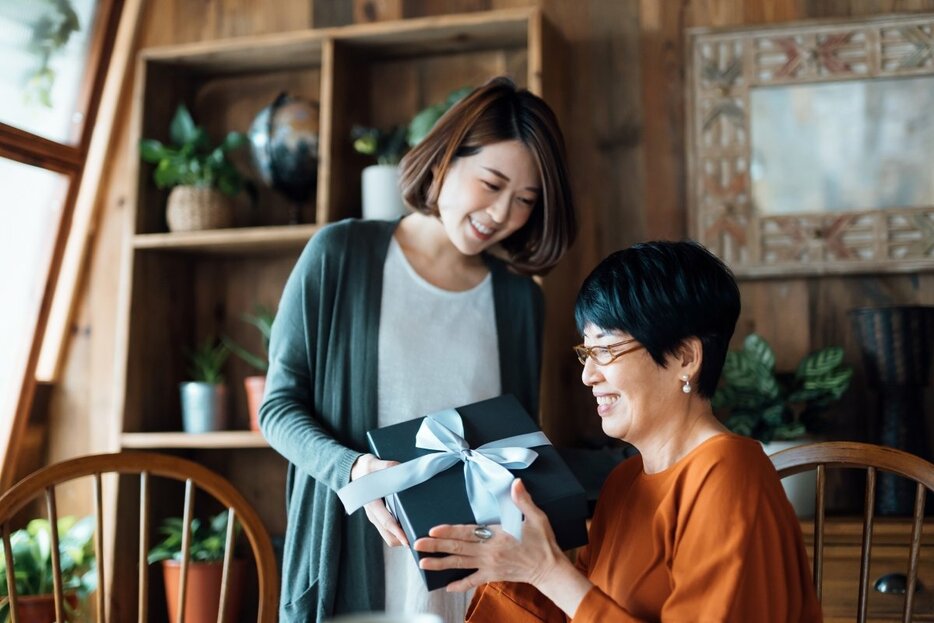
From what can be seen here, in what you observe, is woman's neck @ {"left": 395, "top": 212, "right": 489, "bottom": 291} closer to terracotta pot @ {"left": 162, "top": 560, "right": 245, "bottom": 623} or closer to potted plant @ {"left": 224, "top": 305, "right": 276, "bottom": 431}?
potted plant @ {"left": 224, "top": 305, "right": 276, "bottom": 431}

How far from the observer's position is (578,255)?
8.96 feet

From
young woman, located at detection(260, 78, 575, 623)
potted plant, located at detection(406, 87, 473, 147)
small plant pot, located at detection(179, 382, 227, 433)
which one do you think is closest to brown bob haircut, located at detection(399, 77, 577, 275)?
young woman, located at detection(260, 78, 575, 623)

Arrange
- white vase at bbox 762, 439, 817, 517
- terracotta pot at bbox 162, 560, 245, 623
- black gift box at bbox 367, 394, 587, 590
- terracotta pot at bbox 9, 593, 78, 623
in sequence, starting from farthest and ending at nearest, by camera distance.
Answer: terracotta pot at bbox 162, 560, 245, 623 → terracotta pot at bbox 9, 593, 78, 623 → white vase at bbox 762, 439, 817, 517 → black gift box at bbox 367, 394, 587, 590

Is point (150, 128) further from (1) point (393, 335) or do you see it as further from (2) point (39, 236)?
(1) point (393, 335)

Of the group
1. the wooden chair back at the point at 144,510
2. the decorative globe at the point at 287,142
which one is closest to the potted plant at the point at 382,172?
the decorative globe at the point at 287,142

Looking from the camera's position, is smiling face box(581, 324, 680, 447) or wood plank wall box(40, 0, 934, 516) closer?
smiling face box(581, 324, 680, 447)

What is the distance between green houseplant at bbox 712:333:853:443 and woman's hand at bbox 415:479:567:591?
1.11 metres

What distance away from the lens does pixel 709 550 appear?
1194 millimetres

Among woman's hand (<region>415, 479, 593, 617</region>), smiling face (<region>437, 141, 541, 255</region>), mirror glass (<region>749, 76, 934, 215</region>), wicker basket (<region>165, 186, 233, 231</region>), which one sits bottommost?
woman's hand (<region>415, 479, 593, 617</region>)

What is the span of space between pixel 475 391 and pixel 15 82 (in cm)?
183

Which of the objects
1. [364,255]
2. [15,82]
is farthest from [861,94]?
[15,82]

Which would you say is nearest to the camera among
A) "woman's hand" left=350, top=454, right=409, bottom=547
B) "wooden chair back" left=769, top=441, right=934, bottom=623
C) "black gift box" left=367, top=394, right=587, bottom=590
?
"black gift box" left=367, top=394, right=587, bottom=590

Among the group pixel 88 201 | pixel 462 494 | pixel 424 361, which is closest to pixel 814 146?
pixel 424 361

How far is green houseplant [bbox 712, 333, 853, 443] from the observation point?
2.25 meters
